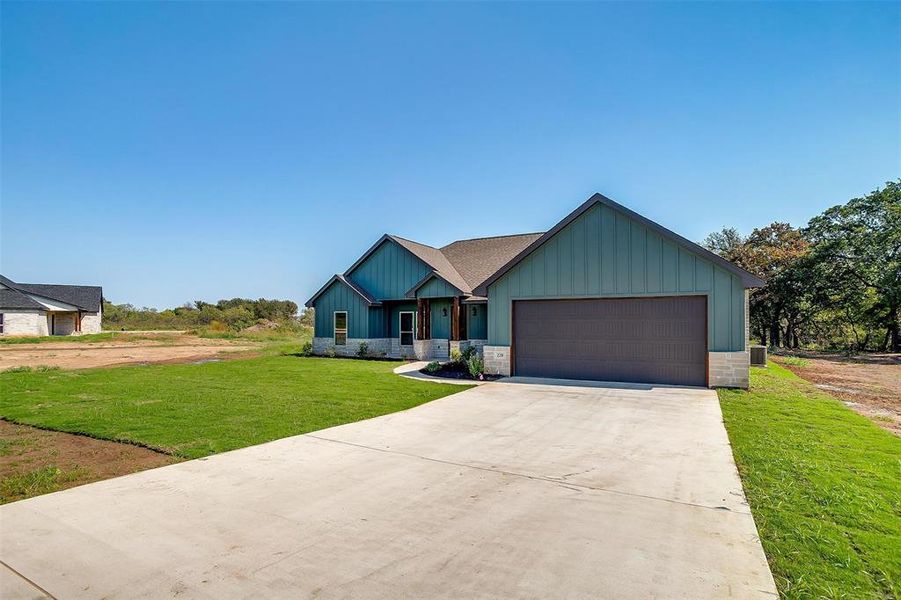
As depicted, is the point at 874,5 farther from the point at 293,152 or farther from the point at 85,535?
the point at 293,152

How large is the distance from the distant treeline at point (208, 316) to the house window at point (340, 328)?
30.7 meters

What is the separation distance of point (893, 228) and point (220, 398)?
35258mm

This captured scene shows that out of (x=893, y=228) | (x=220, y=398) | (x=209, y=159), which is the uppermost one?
(x=209, y=159)

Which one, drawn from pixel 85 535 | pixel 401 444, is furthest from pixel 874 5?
pixel 85 535

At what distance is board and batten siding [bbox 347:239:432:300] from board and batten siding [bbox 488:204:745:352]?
302 inches

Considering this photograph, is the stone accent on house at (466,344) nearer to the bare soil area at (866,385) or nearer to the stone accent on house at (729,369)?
the stone accent on house at (729,369)

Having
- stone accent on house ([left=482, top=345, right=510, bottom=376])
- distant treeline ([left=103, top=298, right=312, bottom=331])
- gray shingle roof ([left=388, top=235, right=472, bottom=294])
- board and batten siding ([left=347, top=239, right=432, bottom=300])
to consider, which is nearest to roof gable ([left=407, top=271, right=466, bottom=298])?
gray shingle roof ([left=388, top=235, right=472, bottom=294])

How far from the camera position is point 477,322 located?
65.7ft

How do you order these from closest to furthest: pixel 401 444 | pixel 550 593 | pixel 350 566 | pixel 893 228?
pixel 550 593 < pixel 350 566 < pixel 401 444 < pixel 893 228

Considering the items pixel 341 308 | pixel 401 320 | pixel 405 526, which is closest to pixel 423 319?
pixel 401 320

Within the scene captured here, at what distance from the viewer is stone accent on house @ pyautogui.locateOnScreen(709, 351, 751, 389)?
A: 11.5m

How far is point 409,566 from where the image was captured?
3246mm

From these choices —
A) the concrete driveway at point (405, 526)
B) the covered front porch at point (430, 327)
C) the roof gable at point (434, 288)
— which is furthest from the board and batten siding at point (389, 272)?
the concrete driveway at point (405, 526)

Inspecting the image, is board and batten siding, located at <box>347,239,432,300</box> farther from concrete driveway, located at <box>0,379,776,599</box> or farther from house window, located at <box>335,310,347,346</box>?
concrete driveway, located at <box>0,379,776,599</box>
